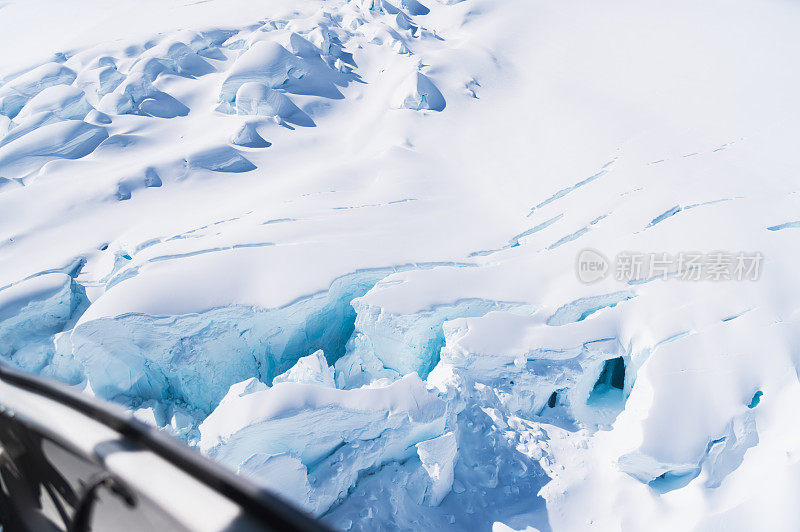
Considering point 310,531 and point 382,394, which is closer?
point 310,531

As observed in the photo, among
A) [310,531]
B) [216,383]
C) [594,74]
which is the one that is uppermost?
[310,531]

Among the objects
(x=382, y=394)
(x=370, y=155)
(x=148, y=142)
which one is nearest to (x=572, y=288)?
(x=382, y=394)

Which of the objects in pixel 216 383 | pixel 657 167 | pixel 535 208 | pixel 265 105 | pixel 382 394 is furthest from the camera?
pixel 265 105

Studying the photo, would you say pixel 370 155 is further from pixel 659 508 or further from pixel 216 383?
pixel 659 508

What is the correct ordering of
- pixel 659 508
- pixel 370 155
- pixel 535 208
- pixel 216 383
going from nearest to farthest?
1. pixel 659 508
2. pixel 216 383
3. pixel 535 208
4. pixel 370 155

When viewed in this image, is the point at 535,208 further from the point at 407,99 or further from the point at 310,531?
the point at 310,531

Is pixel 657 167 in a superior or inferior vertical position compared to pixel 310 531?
inferior

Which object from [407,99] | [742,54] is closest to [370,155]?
[407,99]
